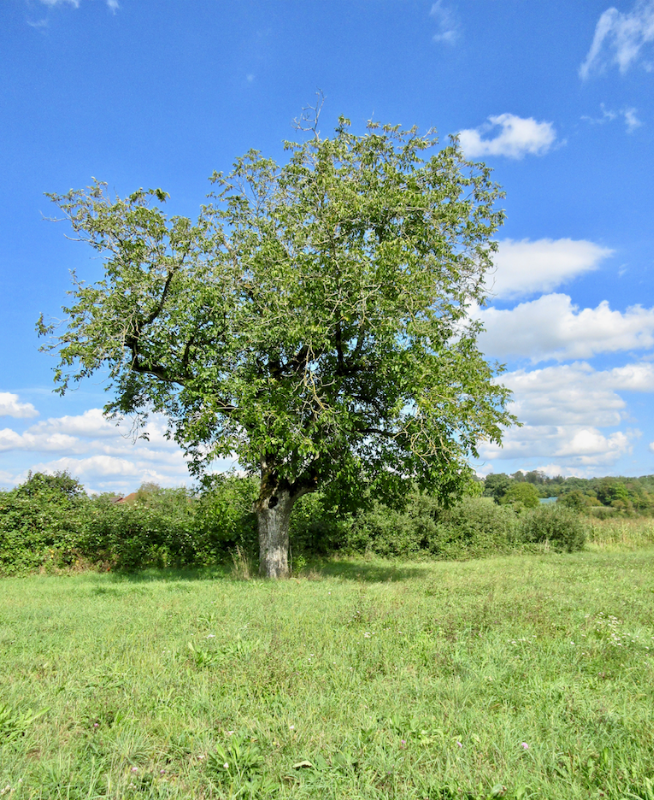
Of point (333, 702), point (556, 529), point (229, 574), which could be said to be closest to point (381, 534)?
point (229, 574)

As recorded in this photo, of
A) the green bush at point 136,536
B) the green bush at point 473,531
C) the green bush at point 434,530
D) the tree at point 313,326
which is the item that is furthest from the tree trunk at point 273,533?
the green bush at point 473,531

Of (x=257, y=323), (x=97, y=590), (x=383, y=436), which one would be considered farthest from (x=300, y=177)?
(x=97, y=590)

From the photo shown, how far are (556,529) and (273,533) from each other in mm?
15333

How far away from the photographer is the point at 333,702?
4391 mm

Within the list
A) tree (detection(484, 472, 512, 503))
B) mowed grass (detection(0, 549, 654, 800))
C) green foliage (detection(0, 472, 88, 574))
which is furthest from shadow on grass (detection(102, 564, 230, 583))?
tree (detection(484, 472, 512, 503))

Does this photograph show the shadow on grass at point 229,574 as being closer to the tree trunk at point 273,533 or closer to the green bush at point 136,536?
the green bush at point 136,536

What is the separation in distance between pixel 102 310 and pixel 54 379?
208 centimetres

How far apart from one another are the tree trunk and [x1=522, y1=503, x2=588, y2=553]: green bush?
14.1 metres

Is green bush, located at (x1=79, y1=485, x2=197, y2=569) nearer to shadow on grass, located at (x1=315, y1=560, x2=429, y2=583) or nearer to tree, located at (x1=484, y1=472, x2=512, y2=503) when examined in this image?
shadow on grass, located at (x1=315, y1=560, x2=429, y2=583)

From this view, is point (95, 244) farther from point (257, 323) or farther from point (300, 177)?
point (300, 177)

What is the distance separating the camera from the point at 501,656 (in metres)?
5.41

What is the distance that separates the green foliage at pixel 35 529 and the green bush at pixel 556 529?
18.7 meters

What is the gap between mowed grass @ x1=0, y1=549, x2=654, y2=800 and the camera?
11.1 feet

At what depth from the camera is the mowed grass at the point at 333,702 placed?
338 centimetres
